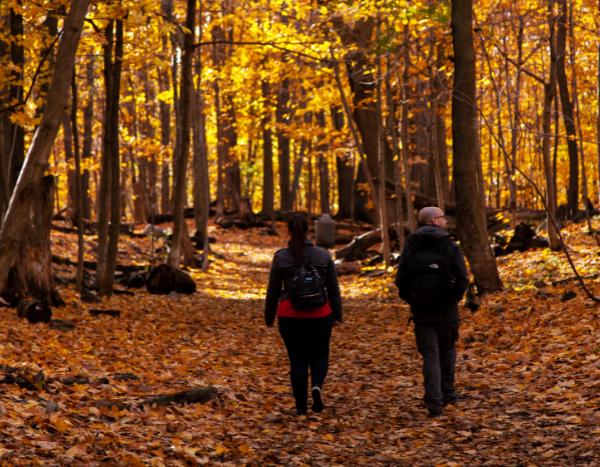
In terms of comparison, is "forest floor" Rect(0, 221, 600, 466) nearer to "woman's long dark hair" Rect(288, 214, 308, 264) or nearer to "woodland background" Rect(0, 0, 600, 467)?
"woodland background" Rect(0, 0, 600, 467)

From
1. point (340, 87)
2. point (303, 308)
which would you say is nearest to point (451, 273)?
point (303, 308)

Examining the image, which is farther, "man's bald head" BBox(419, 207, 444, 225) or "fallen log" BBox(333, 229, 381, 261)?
"fallen log" BBox(333, 229, 381, 261)

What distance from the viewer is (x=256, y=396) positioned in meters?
5.81

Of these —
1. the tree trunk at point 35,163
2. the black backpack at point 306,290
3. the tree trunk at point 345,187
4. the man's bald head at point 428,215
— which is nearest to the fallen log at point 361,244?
the tree trunk at point 345,187

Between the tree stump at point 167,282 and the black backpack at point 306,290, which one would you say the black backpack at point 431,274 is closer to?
the black backpack at point 306,290

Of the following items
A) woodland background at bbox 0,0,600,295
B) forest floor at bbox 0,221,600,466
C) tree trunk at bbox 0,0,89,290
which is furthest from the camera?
woodland background at bbox 0,0,600,295

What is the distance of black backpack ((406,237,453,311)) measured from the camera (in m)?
4.99

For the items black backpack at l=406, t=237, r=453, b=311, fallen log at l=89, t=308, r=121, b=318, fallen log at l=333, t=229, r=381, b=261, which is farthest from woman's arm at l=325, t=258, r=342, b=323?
fallen log at l=333, t=229, r=381, b=261

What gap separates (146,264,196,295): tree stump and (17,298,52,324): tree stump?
438cm

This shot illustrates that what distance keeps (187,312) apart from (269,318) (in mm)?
6018

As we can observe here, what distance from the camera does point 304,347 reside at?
16.6 feet

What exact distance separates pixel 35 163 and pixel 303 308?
2432 mm

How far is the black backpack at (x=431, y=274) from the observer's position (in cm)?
499

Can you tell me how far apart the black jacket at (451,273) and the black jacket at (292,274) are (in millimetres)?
628
